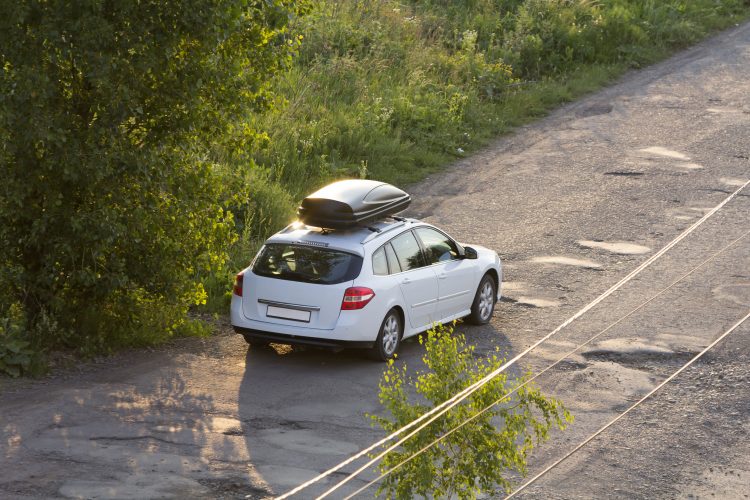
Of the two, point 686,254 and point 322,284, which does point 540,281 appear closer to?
point 686,254

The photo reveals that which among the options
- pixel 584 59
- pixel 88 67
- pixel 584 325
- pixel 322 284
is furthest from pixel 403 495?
pixel 584 59

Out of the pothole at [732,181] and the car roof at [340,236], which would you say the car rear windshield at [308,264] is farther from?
the pothole at [732,181]

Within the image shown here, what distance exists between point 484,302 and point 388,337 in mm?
2185

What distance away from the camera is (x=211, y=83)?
13766 mm

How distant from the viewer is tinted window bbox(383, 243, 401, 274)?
571 inches

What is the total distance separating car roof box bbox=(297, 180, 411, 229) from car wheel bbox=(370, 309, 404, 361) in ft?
3.88

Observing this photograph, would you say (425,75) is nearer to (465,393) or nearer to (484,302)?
(484,302)

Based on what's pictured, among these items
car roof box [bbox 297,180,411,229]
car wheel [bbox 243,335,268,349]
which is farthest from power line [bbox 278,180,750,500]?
car wheel [bbox 243,335,268,349]

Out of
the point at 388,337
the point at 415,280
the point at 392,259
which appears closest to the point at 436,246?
the point at 415,280

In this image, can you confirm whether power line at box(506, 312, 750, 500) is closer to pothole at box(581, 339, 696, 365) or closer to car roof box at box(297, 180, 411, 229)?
pothole at box(581, 339, 696, 365)

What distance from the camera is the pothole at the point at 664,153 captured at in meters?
24.0

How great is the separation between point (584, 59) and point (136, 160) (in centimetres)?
1842

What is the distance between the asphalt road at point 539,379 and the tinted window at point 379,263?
3.52 feet

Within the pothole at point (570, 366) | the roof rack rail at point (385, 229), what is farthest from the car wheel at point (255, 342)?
the pothole at point (570, 366)
